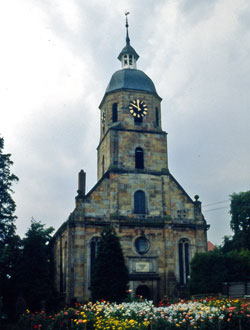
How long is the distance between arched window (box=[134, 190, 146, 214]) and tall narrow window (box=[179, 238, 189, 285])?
4601 millimetres

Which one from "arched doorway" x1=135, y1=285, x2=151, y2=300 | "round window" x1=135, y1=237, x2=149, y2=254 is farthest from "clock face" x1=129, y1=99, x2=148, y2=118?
"arched doorway" x1=135, y1=285, x2=151, y2=300

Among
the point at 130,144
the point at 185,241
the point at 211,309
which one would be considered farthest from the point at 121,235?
the point at 211,309

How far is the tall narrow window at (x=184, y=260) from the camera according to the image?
124ft

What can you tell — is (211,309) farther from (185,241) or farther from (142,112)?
(142,112)

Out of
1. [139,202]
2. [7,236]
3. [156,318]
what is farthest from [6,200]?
[156,318]

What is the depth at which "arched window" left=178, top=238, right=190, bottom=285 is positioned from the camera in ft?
124

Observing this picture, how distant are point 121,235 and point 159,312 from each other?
1970cm

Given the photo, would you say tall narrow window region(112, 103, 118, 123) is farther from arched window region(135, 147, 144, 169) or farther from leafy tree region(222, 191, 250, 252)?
leafy tree region(222, 191, 250, 252)

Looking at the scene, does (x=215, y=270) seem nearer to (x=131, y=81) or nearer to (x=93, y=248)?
(x=93, y=248)

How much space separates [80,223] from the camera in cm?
3628

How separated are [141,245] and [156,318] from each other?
20823mm

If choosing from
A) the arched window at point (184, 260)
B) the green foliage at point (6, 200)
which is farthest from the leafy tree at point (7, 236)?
the arched window at point (184, 260)

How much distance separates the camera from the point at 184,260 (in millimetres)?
38312

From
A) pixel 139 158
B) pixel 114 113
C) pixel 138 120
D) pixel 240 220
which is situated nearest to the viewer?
pixel 139 158
